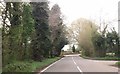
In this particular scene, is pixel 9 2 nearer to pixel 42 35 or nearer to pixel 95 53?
pixel 42 35

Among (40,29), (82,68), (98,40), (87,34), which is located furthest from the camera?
(87,34)

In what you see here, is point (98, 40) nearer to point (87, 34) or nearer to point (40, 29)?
point (87, 34)

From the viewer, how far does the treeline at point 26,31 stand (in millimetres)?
22959

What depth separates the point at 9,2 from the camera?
2289 centimetres

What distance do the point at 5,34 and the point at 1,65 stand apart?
2.38 m

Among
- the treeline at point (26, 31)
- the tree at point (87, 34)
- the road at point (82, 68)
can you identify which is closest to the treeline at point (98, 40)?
the tree at point (87, 34)

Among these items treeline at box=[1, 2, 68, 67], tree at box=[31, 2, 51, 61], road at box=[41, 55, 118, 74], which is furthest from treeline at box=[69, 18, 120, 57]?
road at box=[41, 55, 118, 74]

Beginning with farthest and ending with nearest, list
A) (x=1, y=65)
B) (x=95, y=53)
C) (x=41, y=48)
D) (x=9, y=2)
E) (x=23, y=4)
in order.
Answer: (x=95, y=53)
(x=41, y=48)
(x=23, y=4)
(x=9, y=2)
(x=1, y=65)

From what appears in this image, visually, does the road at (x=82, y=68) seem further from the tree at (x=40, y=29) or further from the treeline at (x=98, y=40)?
the treeline at (x=98, y=40)

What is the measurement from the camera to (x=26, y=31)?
32.7 meters

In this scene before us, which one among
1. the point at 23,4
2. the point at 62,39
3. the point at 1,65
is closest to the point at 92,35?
the point at 62,39

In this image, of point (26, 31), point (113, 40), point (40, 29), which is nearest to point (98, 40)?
point (113, 40)

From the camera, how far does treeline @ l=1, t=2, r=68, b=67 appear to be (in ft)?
75.3

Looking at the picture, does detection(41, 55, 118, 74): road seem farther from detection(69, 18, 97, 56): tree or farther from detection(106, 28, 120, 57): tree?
detection(69, 18, 97, 56): tree
